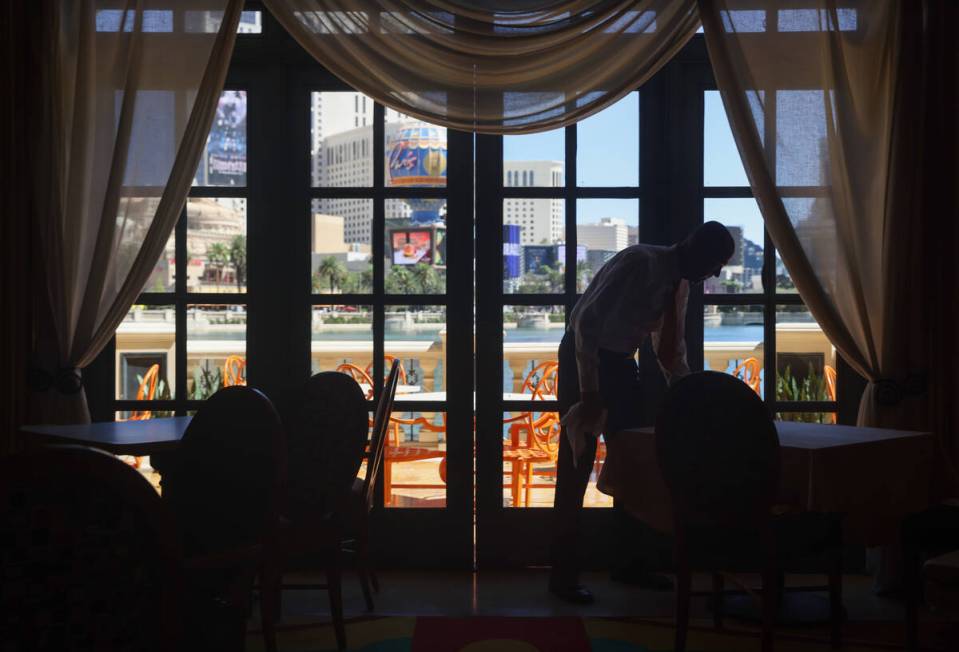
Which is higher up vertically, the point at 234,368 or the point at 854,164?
the point at 854,164

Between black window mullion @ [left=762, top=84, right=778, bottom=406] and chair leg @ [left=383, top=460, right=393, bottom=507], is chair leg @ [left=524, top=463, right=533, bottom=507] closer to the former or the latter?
chair leg @ [left=383, top=460, right=393, bottom=507]

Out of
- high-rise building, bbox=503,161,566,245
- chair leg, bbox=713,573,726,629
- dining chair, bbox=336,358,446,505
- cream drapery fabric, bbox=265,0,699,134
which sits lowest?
chair leg, bbox=713,573,726,629

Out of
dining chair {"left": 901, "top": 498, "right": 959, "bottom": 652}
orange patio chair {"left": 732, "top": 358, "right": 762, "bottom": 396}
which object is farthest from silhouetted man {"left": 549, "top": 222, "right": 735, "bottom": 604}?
dining chair {"left": 901, "top": 498, "right": 959, "bottom": 652}

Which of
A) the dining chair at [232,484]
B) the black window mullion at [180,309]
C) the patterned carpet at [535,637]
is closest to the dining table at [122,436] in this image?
the dining chair at [232,484]

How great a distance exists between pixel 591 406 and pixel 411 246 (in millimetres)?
1133

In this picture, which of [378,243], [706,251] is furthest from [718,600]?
[378,243]

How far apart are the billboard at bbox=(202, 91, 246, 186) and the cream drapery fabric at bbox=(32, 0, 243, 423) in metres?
0.19

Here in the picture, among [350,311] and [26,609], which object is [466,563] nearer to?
[350,311]

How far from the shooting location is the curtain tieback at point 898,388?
359 centimetres

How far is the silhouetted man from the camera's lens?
328cm

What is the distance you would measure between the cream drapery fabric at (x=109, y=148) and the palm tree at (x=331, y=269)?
0.64 meters

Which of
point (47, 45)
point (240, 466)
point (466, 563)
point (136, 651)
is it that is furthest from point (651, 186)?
point (136, 651)

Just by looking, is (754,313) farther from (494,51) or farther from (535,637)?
(535,637)

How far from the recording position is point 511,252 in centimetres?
387
